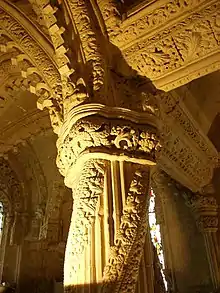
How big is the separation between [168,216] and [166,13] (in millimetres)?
2845

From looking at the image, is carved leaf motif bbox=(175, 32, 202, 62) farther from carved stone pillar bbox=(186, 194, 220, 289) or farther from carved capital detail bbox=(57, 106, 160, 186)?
carved stone pillar bbox=(186, 194, 220, 289)

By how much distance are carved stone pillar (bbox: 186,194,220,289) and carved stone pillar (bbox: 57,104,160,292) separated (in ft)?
7.49

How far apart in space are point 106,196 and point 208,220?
2.61 m

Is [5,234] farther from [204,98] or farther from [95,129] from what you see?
[95,129]

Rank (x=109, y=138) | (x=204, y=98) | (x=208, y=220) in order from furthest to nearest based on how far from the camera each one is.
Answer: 1. (x=208, y=220)
2. (x=204, y=98)
3. (x=109, y=138)

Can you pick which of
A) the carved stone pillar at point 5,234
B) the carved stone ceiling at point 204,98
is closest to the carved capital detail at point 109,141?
the carved stone ceiling at point 204,98

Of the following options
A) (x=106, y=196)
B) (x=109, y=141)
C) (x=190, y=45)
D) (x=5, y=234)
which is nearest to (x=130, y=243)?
(x=106, y=196)

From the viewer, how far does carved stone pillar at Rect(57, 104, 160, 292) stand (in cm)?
204

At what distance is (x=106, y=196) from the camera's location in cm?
222

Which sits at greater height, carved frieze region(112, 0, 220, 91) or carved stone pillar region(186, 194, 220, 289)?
carved frieze region(112, 0, 220, 91)

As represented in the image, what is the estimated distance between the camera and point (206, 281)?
4.20 metres

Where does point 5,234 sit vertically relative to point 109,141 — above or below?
above

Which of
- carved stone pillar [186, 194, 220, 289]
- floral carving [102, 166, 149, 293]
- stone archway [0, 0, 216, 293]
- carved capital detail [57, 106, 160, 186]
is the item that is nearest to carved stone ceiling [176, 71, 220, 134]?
stone archway [0, 0, 216, 293]

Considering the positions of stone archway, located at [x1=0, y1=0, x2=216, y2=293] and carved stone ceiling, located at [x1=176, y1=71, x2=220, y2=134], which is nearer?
stone archway, located at [x1=0, y1=0, x2=216, y2=293]
